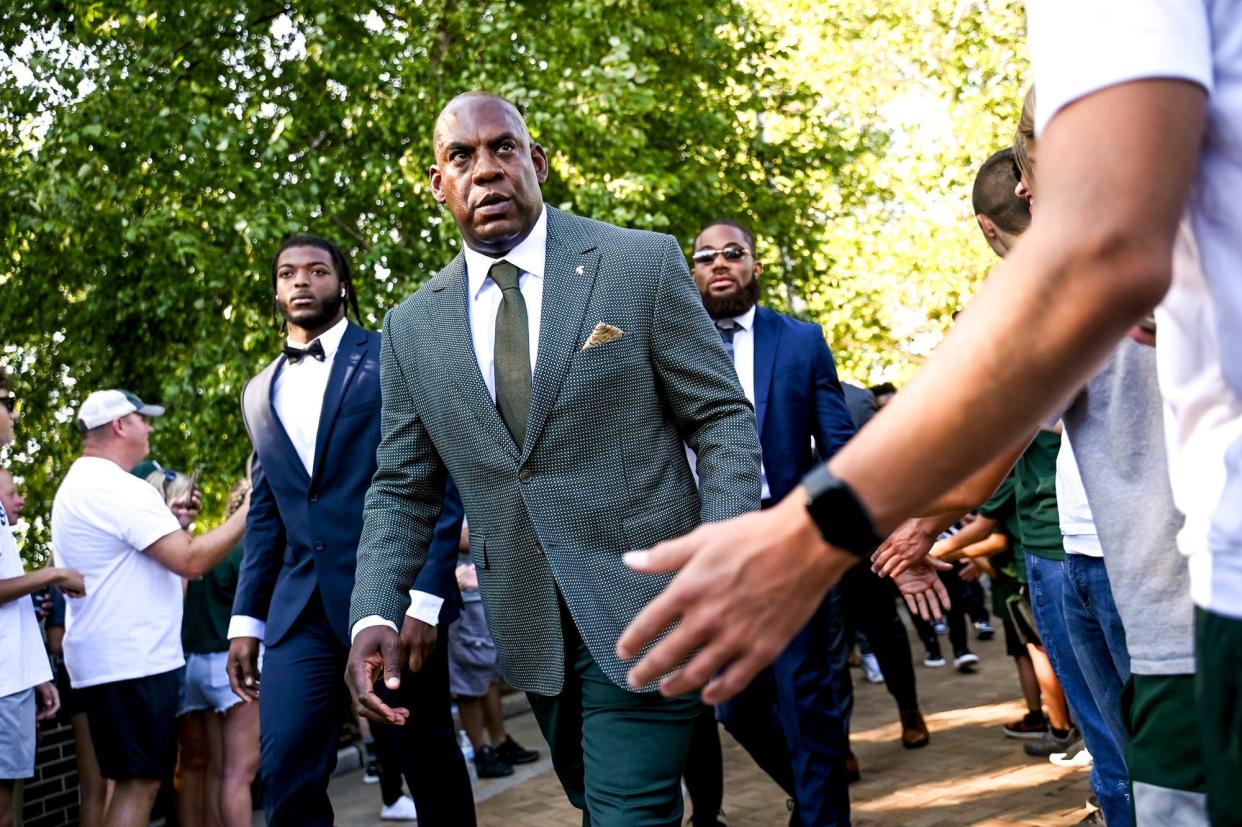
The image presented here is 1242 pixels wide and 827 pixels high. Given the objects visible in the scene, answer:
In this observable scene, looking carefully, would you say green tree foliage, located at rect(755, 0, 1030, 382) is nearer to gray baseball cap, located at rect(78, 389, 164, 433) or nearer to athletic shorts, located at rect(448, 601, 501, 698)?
athletic shorts, located at rect(448, 601, 501, 698)

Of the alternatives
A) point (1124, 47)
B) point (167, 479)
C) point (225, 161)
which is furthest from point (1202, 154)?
point (225, 161)

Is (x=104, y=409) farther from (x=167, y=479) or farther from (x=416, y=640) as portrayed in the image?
(x=416, y=640)

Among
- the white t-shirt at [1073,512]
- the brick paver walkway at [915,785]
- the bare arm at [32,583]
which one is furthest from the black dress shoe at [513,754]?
the white t-shirt at [1073,512]

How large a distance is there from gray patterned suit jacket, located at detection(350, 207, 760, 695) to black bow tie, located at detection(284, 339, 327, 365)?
1745 millimetres

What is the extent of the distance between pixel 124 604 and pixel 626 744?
3672mm

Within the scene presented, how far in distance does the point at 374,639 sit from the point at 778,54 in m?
16.4

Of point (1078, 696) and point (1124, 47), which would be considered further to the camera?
point (1078, 696)

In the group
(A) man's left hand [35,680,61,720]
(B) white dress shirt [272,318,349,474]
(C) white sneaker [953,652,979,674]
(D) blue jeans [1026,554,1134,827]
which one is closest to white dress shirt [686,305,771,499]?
(D) blue jeans [1026,554,1134,827]

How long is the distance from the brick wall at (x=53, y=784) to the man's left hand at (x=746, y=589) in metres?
6.65

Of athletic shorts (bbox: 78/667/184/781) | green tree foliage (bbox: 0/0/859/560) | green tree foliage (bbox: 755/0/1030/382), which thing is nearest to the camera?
athletic shorts (bbox: 78/667/184/781)

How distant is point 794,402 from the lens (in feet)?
18.9

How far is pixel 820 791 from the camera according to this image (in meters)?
5.20

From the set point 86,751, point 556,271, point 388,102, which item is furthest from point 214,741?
point 388,102

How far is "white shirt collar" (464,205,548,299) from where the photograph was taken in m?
3.63
